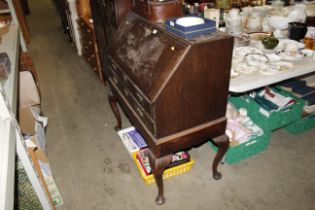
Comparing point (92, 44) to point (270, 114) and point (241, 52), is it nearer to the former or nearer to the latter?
point (241, 52)

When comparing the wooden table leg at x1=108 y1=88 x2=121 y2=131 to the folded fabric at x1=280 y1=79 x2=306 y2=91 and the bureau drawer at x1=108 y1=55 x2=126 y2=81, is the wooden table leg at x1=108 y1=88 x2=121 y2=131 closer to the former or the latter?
the bureau drawer at x1=108 y1=55 x2=126 y2=81

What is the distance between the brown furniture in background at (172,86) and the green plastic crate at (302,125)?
896 mm

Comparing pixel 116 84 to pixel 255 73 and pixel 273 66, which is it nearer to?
pixel 255 73

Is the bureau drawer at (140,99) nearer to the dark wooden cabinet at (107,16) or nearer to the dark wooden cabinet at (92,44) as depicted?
the dark wooden cabinet at (107,16)

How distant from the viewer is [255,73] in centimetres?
157

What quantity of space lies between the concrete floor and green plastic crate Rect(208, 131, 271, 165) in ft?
0.17

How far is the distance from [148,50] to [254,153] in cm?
124

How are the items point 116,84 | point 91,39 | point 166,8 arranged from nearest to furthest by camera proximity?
1. point 166,8
2. point 116,84
3. point 91,39

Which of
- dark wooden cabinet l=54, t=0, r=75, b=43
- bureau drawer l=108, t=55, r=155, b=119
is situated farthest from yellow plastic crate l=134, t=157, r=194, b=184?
dark wooden cabinet l=54, t=0, r=75, b=43

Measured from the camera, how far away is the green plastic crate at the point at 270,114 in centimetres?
192

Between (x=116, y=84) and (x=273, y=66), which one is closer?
(x=273, y=66)

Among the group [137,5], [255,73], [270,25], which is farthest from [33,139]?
[270,25]

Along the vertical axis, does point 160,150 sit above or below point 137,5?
below

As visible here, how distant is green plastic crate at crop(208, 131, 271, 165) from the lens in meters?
1.92
